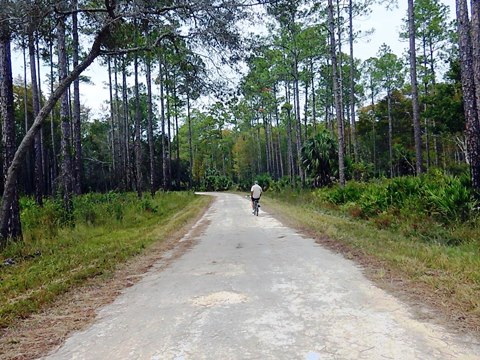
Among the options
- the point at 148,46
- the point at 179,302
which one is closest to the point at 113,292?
the point at 179,302

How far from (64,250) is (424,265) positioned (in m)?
8.12

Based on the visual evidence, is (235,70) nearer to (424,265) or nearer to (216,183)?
(424,265)

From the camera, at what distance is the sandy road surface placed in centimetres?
364

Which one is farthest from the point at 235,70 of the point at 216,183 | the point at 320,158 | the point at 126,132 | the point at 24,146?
the point at 216,183

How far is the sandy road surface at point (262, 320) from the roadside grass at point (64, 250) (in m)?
1.20

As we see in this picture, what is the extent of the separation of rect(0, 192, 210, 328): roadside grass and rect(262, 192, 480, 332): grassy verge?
16.7 ft

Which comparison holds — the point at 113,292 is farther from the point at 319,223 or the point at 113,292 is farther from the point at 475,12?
the point at 475,12

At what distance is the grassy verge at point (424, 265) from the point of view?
486cm

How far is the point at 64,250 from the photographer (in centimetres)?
978

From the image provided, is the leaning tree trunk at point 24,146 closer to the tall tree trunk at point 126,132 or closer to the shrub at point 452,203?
the shrub at point 452,203

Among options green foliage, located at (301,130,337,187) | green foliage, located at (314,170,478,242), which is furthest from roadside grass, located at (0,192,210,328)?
green foliage, located at (301,130,337,187)

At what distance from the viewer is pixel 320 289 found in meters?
5.66

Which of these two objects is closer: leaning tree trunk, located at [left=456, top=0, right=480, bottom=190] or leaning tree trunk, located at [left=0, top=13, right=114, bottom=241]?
leaning tree trunk, located at [left=0, top=13, right=114, bottom=241]

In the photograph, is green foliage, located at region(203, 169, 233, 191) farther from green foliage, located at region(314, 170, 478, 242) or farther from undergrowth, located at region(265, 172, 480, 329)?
green foliage, located at region(314, 170, 478, 242)
